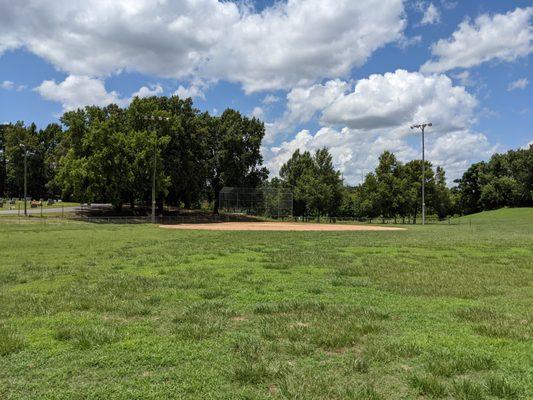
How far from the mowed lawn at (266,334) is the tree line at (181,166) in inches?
1499

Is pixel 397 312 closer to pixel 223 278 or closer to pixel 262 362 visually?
pixel 262 362

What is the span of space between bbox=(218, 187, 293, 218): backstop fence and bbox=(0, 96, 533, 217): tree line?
3.91 m

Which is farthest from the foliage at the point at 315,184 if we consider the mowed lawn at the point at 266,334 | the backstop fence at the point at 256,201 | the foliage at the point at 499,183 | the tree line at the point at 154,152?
the mowed lawn at the point at 266,334

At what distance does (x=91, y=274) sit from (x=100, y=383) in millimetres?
7405

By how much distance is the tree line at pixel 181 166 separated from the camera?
47312 mm

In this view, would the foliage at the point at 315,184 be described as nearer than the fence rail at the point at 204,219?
No

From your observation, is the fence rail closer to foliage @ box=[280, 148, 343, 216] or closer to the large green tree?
foliage @ box=[280, 148, 343, 216]

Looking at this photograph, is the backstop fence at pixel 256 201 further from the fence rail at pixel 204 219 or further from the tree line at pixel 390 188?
the tree line at pixel 390 188

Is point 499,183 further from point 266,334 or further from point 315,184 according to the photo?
point 266,334

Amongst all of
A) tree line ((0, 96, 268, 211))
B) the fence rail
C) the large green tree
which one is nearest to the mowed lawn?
→ the fence rail

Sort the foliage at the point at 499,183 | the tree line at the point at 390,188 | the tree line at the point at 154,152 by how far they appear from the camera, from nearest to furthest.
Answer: the tree line at the point at 154,152 < the tree line at the point at 390,188 < the foliage at the point at 499,183

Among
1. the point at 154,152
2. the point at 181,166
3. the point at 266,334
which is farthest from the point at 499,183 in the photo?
the point at 266,334

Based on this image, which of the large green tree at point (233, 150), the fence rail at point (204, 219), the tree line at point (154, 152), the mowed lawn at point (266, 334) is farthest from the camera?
the large green tree at point (233, 150)

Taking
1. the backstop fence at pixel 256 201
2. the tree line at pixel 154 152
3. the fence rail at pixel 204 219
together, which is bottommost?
the fence rail at pixel 204 219
